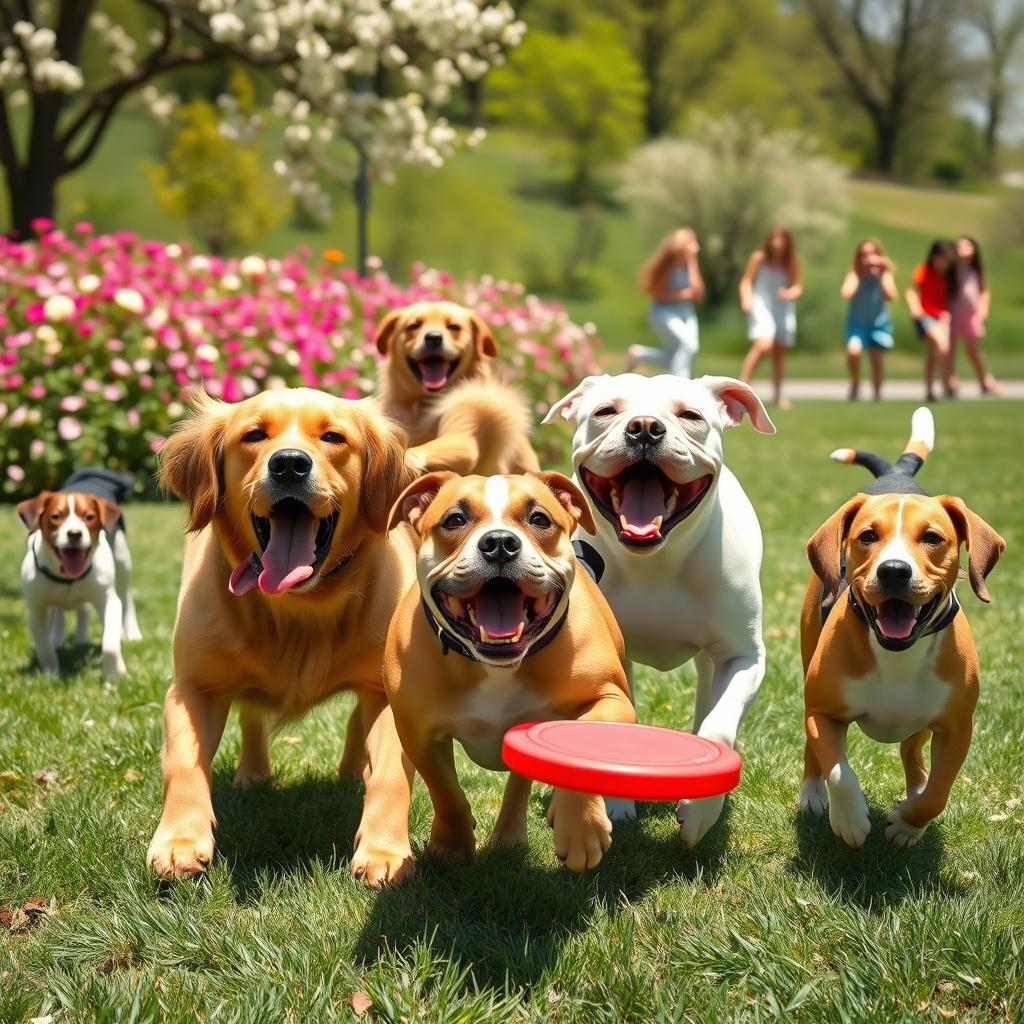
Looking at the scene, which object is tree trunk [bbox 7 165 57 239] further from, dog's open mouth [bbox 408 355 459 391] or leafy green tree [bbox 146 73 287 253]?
leafy green tree [bbox 146 73 287 253]

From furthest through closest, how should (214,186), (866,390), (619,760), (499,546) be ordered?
1. (214,186)
2. (866,390)
3. (499,546)
4. (619,760)

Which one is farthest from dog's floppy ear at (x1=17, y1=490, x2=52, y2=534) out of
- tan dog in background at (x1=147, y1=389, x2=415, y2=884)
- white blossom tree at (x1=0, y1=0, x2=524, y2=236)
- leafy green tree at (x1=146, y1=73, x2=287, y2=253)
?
leafy green tree at (x1=146, y1=73, x2=287, y2=253)

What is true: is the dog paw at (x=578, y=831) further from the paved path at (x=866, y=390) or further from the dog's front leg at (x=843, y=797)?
the paved path at (x=866, y=390)

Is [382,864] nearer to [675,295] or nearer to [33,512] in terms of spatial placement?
[33,512]

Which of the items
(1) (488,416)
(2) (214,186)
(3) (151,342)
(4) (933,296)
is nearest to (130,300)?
(3) (151,342)

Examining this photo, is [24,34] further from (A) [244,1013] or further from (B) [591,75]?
(B) [591,75]

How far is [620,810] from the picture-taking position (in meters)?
4.23

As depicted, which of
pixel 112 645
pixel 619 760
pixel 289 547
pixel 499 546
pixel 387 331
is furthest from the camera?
pixel 387 331

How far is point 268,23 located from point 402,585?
42.6ft

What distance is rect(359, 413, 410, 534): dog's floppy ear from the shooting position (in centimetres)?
404

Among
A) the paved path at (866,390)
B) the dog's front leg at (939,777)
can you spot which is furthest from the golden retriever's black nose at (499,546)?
the paved path at (866,390)

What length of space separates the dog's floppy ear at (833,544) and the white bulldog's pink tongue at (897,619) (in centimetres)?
32

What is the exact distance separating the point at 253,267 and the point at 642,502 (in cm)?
971

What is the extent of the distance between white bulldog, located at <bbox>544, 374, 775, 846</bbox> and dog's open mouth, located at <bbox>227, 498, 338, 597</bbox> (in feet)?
2.84
